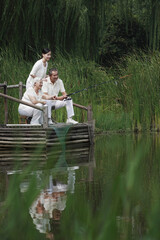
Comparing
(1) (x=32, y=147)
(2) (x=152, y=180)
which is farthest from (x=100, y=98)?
(2) (x=152, y=180)

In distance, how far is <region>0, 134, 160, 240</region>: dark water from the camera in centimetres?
190

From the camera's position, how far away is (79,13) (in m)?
18.2

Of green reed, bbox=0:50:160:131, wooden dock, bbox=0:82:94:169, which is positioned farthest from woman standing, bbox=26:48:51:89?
green reed, bbox=0:50:160:131

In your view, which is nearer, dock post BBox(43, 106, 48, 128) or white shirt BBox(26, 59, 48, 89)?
dock post BBox(43, 106, 48, 128)

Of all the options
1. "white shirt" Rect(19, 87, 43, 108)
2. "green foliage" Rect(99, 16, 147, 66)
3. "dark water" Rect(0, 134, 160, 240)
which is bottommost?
"dark water" Rect(0, 134, 160, 240)

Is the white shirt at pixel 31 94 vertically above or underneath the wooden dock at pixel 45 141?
above

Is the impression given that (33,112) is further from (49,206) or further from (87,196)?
(49,206)

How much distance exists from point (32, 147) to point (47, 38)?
7669 millimetres

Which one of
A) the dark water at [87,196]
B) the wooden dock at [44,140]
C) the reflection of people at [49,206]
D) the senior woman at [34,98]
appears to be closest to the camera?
the dark water at [87,196]

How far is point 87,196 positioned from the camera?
18.1 feet

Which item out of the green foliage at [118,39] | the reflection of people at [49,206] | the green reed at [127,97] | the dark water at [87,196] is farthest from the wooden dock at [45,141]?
the green foliage at [118,39]

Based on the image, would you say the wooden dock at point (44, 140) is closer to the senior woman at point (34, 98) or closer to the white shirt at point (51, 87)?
the senior woman at point (34, 98)

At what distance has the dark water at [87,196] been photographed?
1898mm

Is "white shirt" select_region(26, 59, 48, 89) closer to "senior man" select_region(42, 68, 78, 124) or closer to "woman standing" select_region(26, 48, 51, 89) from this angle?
"woman standing" select_region(26, 48, 51, 89)
